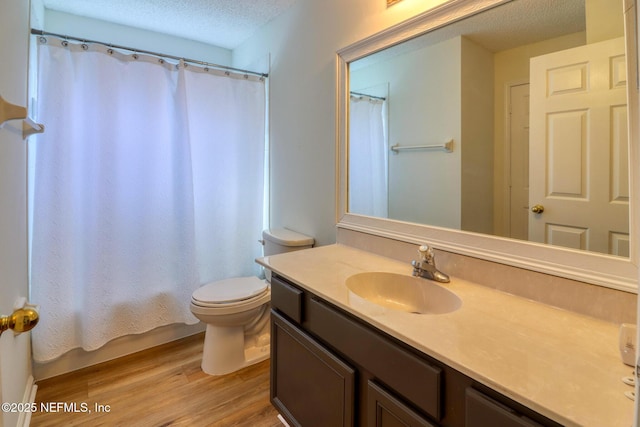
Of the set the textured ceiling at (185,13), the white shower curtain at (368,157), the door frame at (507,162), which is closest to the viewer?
the door frame at (507,162)

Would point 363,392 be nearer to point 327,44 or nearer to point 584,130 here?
point 584,130

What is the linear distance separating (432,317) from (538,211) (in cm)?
52

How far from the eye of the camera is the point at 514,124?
1.07 m

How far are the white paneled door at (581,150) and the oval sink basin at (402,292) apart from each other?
36 centimetres

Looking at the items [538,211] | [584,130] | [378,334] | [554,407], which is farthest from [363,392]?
[584,130]

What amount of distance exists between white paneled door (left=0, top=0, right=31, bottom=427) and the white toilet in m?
0.80

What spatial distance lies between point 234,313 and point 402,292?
3.49ft

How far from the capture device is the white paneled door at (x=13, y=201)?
116cm

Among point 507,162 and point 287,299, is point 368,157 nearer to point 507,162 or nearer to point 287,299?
point 507,162

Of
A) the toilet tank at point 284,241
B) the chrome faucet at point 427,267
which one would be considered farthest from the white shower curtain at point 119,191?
the chrome faucet at point 427,267

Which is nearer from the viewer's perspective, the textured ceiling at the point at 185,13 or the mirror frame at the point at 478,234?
the mirror frame at the point at 478,234

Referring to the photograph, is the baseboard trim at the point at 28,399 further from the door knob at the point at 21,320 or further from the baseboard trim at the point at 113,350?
the door knob at the point at 21,320

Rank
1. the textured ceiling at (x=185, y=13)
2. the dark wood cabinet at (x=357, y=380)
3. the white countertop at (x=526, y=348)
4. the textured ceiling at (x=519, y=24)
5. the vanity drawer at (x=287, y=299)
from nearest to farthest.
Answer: the white countertop at (x=526, y=348), the dark wood cabinet at (x=357, y=380), the textured ceiling at (x=519, y=24), the vanity drawer at (x=287, y=299), the textured ceiling at (x=185, y=13)

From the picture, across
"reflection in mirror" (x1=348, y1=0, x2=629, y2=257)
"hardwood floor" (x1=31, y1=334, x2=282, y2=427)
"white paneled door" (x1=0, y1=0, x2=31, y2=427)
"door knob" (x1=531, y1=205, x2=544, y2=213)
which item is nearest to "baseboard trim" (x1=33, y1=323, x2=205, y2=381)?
"hardwood floor" (x1=31, y1=334, x2=282, y2=427)
